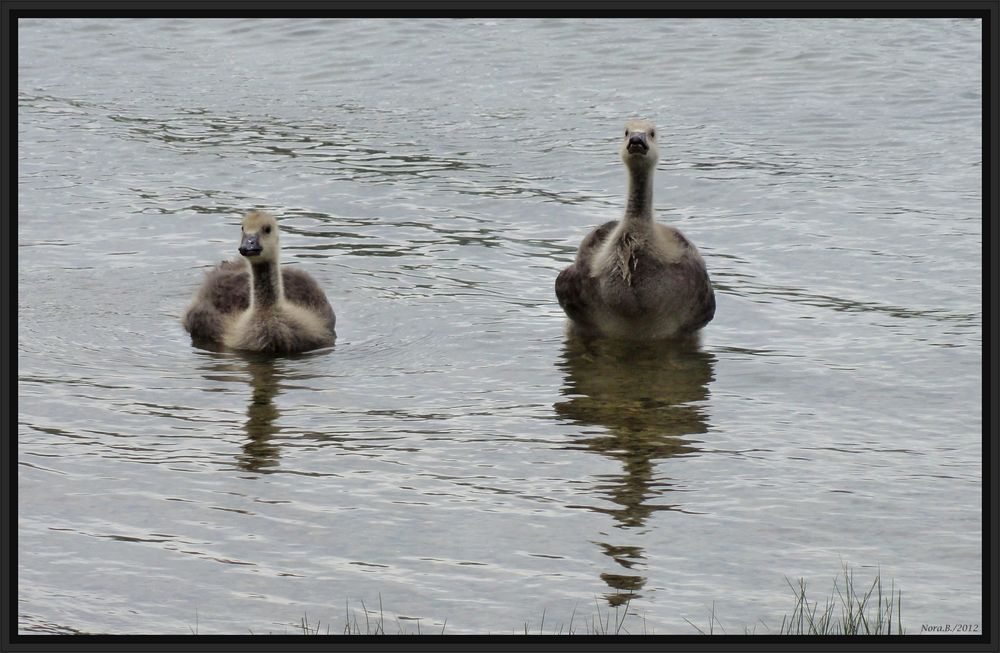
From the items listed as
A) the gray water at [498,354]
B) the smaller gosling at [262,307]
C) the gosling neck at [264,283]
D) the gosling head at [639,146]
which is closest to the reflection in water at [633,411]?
the gray water at [498,354]

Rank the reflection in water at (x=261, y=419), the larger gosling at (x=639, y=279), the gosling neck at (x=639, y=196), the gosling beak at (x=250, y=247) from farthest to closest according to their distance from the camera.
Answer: the gosling neck at (x=639, y=196), the larger gosling at (x=639, y=279), the gosling beak at (x=250, y=247), the reflection in water at (x=261, y=419)

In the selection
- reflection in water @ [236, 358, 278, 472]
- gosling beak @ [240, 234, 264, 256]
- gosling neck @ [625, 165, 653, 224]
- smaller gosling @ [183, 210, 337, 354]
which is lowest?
reflection in water @ [236, 358, 278, 472]

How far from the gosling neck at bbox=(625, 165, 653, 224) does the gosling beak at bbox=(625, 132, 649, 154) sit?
23cm

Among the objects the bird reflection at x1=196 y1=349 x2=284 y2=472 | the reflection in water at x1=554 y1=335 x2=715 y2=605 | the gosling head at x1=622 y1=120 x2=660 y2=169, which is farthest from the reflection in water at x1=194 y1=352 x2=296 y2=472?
the gosling head at x1=622 y1=120 x2=660 y2=169

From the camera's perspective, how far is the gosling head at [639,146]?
40.8 feet

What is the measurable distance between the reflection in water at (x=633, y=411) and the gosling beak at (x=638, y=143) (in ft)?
5.04

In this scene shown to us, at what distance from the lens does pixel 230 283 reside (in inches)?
517

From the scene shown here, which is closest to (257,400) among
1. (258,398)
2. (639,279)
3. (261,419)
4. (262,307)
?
(258,398)

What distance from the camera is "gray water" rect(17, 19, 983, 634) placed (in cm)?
806

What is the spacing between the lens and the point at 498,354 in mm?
12312

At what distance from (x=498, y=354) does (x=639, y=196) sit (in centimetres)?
171

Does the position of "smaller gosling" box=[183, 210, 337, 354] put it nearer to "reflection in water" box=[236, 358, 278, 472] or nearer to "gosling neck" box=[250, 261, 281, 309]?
"gosling neck" box=[250, 261, 281, 309]

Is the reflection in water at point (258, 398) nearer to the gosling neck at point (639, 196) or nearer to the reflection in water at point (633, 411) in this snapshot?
the reflection in water at point (633, 411)

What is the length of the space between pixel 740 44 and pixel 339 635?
60.2 ft
